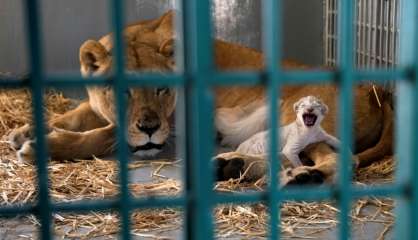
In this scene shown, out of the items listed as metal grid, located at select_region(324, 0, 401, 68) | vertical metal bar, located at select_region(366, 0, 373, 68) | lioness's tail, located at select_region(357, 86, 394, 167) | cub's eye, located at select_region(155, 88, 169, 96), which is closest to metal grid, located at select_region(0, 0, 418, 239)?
lioness's tail, located at select_region(357, 86, 394, 167)

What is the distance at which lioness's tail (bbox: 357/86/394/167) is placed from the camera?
9.32ft

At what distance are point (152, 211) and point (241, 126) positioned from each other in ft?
3.26

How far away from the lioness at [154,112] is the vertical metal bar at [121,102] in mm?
1738

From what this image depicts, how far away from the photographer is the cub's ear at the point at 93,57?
309 centimetres

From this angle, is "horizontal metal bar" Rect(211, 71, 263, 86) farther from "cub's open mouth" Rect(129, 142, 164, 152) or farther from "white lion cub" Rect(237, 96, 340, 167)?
"cub's open mouth" Rect(129, 142, 164, 152)

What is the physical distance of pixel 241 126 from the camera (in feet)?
10.6

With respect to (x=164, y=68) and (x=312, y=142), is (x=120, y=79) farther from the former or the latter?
(x=164, y=68)

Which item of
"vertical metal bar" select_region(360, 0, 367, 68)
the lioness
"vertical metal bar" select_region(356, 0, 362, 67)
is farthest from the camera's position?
"vertical metal bar" select_region(356, 0, 362, 67)

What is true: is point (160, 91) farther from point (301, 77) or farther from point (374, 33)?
point (301, 77)

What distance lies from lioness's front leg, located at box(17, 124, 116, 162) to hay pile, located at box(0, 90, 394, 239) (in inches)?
2.1

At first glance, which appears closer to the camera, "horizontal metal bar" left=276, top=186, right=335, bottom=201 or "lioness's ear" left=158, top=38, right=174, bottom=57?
"horizontal metal bar" left=276, top=186, right=335, bottom=201

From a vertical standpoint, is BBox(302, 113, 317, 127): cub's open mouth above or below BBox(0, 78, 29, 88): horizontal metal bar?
below

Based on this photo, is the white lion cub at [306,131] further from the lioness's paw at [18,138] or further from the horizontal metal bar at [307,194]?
the horizontal metal bar at [307,194]

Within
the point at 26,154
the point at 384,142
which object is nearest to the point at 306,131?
the point at 384,142
